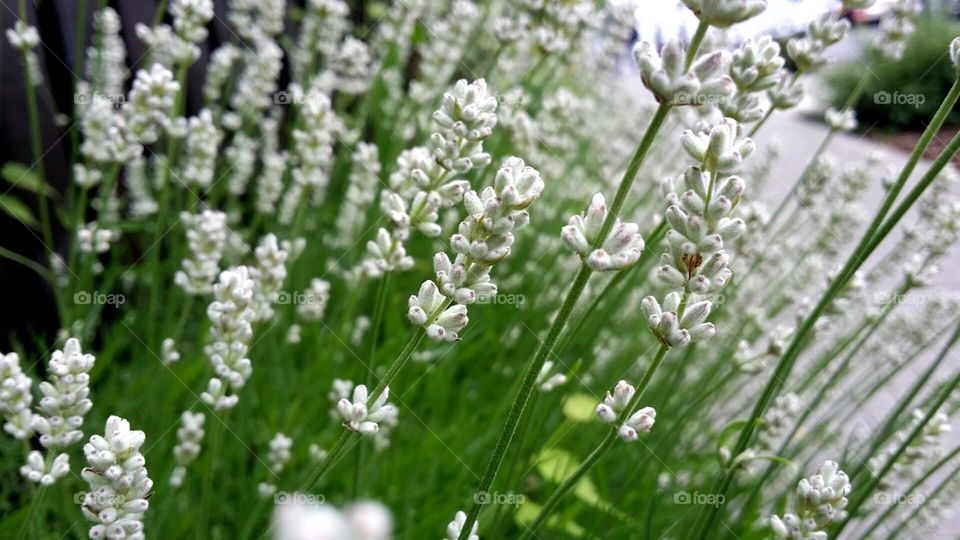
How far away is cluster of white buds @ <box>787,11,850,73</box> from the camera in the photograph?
1.35m

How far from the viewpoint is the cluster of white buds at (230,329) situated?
101 cm

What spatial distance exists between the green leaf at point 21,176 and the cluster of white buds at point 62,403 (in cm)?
99

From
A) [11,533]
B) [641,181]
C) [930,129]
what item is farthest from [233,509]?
[641,181]

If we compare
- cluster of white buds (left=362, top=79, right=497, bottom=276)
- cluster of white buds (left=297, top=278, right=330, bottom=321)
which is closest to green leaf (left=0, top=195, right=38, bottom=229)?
cluster of white buds (left=297, top=278, right=330, bottom=321)

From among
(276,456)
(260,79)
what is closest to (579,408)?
(276,456)

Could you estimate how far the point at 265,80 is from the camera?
197cm

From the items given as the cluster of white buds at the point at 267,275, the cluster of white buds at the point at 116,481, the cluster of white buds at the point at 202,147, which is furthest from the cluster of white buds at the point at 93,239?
the cluster of white buds at the point at 116,481

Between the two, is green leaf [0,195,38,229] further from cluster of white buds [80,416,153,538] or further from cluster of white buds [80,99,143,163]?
cluster of white buds [80,416,153,538]

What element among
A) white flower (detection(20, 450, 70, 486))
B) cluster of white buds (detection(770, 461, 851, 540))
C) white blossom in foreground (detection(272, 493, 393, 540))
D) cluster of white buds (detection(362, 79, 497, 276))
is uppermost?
white blossom in foreground (detection(272, 493, 393, 540))

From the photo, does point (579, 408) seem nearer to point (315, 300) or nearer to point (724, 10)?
point (315, 300)

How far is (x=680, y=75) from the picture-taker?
0.70m

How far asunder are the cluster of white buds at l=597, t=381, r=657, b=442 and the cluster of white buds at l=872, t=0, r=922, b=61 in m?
1.22

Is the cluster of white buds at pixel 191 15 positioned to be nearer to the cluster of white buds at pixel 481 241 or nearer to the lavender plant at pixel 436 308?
the lavender plant at pixel 436 308

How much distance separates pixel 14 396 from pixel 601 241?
69 centimetres
